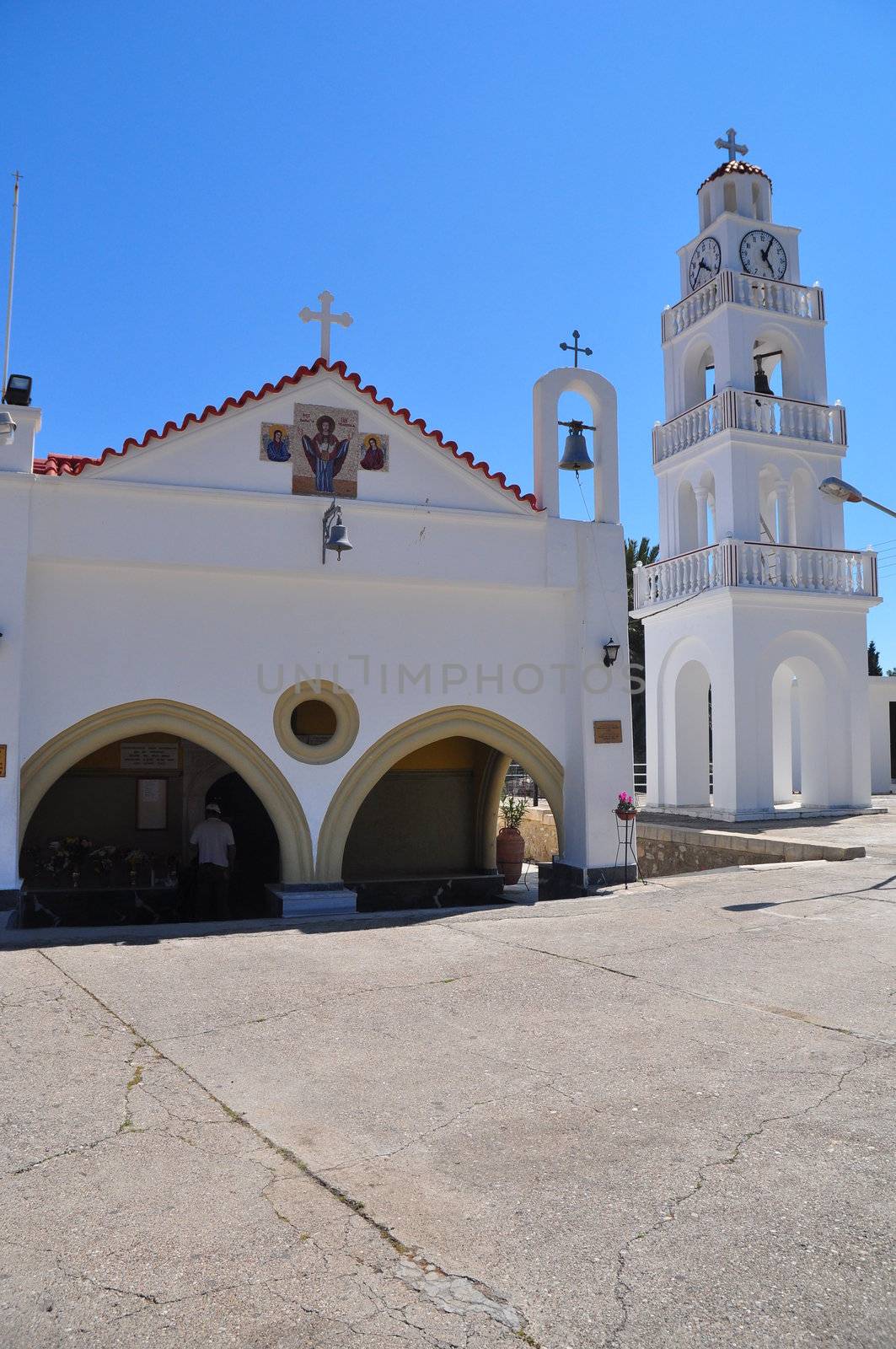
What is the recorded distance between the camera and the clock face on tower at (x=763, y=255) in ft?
66.6

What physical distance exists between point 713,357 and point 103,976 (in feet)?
59.3

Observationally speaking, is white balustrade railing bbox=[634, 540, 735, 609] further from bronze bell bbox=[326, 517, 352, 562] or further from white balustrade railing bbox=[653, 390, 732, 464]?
bronze bell bbox=[326, 517, 352, 562]

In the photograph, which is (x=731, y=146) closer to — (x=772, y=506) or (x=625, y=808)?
(x=772, y=506)

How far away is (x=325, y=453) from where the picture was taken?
1120cm

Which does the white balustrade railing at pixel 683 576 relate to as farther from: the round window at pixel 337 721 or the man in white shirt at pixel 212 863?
the man in white shirt at pixel 212 863

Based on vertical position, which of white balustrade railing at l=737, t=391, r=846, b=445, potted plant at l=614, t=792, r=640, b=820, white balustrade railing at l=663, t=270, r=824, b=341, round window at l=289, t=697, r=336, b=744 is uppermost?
white balustrade railing at l=663, t=270, r=824, b=341

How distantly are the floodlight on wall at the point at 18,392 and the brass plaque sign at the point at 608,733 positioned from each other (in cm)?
720

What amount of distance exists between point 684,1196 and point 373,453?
9.08 meters

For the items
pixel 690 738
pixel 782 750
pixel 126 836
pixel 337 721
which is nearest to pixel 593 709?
pixel 337 721

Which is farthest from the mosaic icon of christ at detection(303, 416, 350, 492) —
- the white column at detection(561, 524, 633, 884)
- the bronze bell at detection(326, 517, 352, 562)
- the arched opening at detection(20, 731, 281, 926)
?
the arched opening at detection(20, 731, 281, 926)

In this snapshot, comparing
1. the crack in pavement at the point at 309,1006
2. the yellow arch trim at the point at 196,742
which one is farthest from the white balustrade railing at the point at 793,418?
the crack in pavement at the point at 309,1006

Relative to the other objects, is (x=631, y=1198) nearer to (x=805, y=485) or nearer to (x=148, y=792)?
(x=148, y=792)

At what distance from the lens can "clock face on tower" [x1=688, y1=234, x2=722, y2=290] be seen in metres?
20.5

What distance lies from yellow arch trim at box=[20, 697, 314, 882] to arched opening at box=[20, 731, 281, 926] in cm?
215
